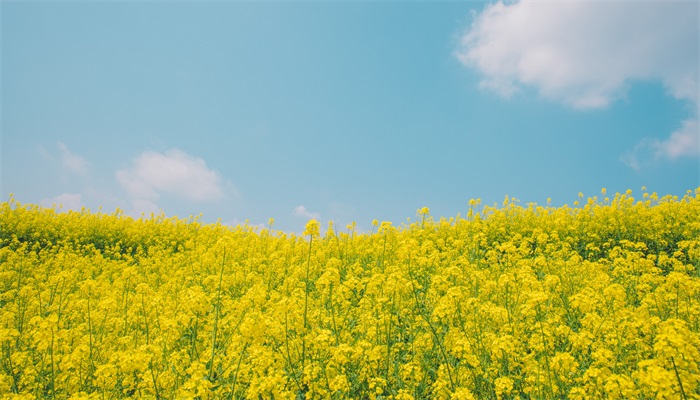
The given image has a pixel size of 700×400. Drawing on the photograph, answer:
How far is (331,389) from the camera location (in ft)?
11.7

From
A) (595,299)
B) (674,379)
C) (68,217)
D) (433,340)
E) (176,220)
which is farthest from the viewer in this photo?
(176,220)

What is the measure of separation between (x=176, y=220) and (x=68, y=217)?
4.32 m

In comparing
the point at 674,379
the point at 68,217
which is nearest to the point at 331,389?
the point at 674,379

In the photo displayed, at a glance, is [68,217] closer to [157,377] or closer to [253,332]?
[157,377]

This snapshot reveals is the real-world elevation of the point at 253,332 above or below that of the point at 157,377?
above

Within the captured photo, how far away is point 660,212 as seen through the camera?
35.0 feet

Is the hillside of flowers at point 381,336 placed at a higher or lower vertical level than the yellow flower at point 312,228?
lower

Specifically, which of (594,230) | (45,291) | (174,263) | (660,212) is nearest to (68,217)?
(174,263)

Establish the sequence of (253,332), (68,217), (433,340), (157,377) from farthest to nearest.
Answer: (68,217) → (433,340) → (157,377) → (253,332)

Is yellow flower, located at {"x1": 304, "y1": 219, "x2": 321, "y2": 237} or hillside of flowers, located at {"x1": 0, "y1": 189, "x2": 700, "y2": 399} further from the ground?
yellow flower, located at {"x1": 304, "y1": 219, "x2": 321, "y2": 237}

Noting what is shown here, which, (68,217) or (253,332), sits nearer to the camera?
(253,332)

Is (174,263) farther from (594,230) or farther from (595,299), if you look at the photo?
(594,230)

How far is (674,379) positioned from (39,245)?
1841 cm

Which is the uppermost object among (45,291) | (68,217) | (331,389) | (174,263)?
(68,217)
